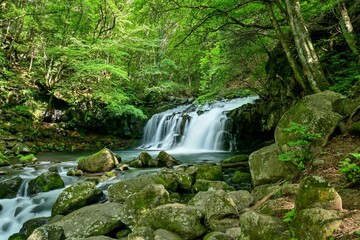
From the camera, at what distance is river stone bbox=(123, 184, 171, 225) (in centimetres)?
479

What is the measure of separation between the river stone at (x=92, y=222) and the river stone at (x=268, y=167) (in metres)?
2.69

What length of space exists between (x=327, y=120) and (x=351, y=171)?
1.85 meters

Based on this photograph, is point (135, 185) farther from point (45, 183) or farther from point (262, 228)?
point (262, 228)

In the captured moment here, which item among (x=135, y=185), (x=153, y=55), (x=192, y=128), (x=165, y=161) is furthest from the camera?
(x=153, y=55)

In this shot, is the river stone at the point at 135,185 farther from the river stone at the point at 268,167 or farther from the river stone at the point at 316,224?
the river stone at the point at 316,224

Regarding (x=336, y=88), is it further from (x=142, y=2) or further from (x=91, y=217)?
(x=91, y=217)

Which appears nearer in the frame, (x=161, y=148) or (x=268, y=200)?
(x=268, y=200)

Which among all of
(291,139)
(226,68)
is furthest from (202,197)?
(226,68)

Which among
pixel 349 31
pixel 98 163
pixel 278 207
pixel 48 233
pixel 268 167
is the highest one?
pixel 349 31

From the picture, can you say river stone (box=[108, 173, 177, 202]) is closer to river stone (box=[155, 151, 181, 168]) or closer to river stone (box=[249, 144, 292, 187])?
river stone (box=[249, 144, 292, 187])

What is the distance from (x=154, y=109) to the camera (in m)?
19.3

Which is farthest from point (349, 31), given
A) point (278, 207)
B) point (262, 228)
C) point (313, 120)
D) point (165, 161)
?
point (165, 161)

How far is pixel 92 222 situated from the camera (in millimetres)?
4742

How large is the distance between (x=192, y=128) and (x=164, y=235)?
11890mm
